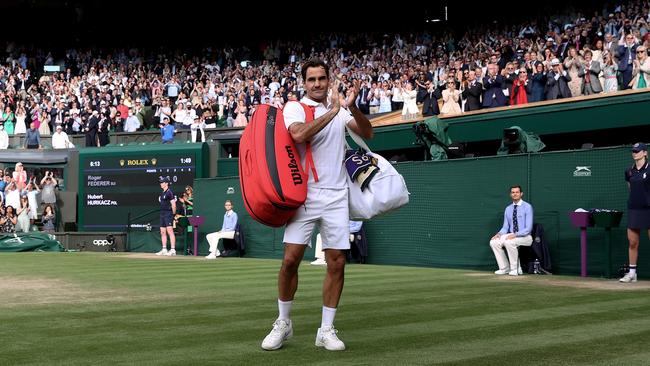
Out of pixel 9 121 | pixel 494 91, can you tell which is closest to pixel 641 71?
pixel 494 91

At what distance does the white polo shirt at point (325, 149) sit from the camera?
265 inches

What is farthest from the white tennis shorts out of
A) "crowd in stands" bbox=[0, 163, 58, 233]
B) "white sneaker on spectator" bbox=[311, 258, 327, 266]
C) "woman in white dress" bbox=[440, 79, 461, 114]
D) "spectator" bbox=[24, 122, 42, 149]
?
"spectator" bbox=[24, 122, 42, 149]

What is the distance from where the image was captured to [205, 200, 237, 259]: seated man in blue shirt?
23.5 metres

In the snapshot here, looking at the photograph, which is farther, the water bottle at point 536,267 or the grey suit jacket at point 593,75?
the grey suit jacket at point 593,75

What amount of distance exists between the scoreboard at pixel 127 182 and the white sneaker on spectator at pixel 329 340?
65.2 ft

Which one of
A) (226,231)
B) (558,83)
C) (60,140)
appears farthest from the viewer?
(60,140)

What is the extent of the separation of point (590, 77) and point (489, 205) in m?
4.72

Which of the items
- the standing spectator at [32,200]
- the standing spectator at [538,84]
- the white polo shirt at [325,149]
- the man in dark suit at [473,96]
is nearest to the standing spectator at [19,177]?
the standing spectator at [32,200]

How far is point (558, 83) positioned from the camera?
2058 centimetres

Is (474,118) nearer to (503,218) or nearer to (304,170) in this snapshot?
(503,218)

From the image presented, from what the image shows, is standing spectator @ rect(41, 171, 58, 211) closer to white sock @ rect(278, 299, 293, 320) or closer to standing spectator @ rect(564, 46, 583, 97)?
standing spectator @ rect(564, 46, 583, 97)

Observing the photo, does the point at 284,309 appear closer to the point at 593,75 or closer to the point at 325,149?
the point at 325,149

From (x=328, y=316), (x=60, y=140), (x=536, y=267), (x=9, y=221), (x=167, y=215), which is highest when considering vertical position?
(x=60, y=140)

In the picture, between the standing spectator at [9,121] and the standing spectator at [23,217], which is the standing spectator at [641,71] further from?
the standing spectator at [9,121]
